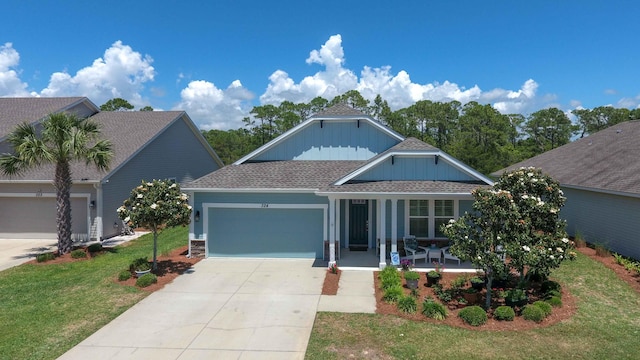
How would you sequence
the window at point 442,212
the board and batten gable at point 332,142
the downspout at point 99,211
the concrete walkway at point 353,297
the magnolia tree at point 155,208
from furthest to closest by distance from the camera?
1. the downspout at point 99,211
2. the board and batten gable at point 332,142
3. the window at point 442,212
4. the magnolia tree at point 155,208
5. the concrete walkway at point 353,297

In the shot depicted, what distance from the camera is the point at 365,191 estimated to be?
42.6ft

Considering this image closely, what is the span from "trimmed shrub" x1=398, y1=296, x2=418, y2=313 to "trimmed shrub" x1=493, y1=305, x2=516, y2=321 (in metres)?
1.88

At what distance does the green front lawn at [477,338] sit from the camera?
24.6 ft

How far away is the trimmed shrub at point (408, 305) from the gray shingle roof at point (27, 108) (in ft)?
75.4

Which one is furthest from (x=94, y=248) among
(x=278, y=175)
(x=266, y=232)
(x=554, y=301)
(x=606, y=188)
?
(x=606, y=188)

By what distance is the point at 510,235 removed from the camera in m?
9.34

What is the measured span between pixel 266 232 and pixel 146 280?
475cm

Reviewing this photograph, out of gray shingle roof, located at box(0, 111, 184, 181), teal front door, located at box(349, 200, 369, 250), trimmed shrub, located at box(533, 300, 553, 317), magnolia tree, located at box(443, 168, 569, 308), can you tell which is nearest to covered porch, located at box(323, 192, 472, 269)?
teal front door, located at box(349, 200, 369, 250)

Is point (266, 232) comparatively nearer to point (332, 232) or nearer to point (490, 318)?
point (332, 232)

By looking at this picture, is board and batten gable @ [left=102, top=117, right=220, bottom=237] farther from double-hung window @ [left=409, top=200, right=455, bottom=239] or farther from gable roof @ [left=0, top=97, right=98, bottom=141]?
double-hung window @ [left=409, top=200, right=455, bottom=239]

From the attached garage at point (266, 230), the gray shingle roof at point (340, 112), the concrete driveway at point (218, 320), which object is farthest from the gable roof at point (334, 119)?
the concrete driveway at point (218, 320)

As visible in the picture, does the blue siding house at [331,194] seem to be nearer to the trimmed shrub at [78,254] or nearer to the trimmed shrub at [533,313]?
the trimmed shrub at [533,313]

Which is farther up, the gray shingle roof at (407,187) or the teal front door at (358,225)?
the gray shingle roof at (407,187)

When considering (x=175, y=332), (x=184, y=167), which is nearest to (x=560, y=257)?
(x=175, y=332)
